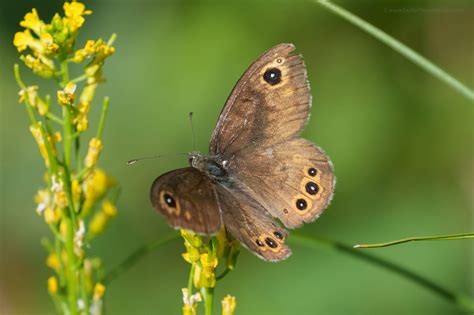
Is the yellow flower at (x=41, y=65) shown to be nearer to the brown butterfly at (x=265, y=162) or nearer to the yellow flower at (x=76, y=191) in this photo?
the yellow flower at (x=76, y=191)

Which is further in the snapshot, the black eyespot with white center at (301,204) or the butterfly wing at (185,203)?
the black eyespot with white center at (301,204)

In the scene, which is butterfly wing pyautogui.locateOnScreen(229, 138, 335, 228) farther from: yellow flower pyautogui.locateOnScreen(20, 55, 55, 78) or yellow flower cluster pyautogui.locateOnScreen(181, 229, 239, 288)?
yellow flower pyautogui.locateOnScreen(20, 55, 55, 78)

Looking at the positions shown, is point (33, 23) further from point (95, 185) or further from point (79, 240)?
point (79, 240)

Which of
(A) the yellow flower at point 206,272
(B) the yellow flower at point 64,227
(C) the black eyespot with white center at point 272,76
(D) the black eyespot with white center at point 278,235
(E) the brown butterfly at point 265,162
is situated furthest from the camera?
(C) the black eyespot with white center at point 272,76

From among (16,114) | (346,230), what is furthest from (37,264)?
(346,230)

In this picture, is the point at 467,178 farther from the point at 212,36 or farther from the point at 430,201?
the point at 212,36

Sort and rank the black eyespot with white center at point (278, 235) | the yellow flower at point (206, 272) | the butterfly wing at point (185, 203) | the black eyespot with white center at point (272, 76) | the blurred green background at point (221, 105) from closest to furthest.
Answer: the butterfly wing at point (185, 203)
the yellow flower at point (206, 272)
the black eyespot with white center at point (278, 235)
the black eyespot with white center at point (272, 76)
the blurred green background at point (221, 105)

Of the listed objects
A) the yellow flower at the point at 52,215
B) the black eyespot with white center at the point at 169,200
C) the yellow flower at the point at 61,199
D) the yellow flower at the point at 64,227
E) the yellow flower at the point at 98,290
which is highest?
the yellow flower at the point at 61,199

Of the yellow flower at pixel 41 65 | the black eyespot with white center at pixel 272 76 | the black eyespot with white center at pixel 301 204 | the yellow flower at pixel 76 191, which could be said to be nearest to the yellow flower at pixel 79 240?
the yellow flower at pixel 76 191
